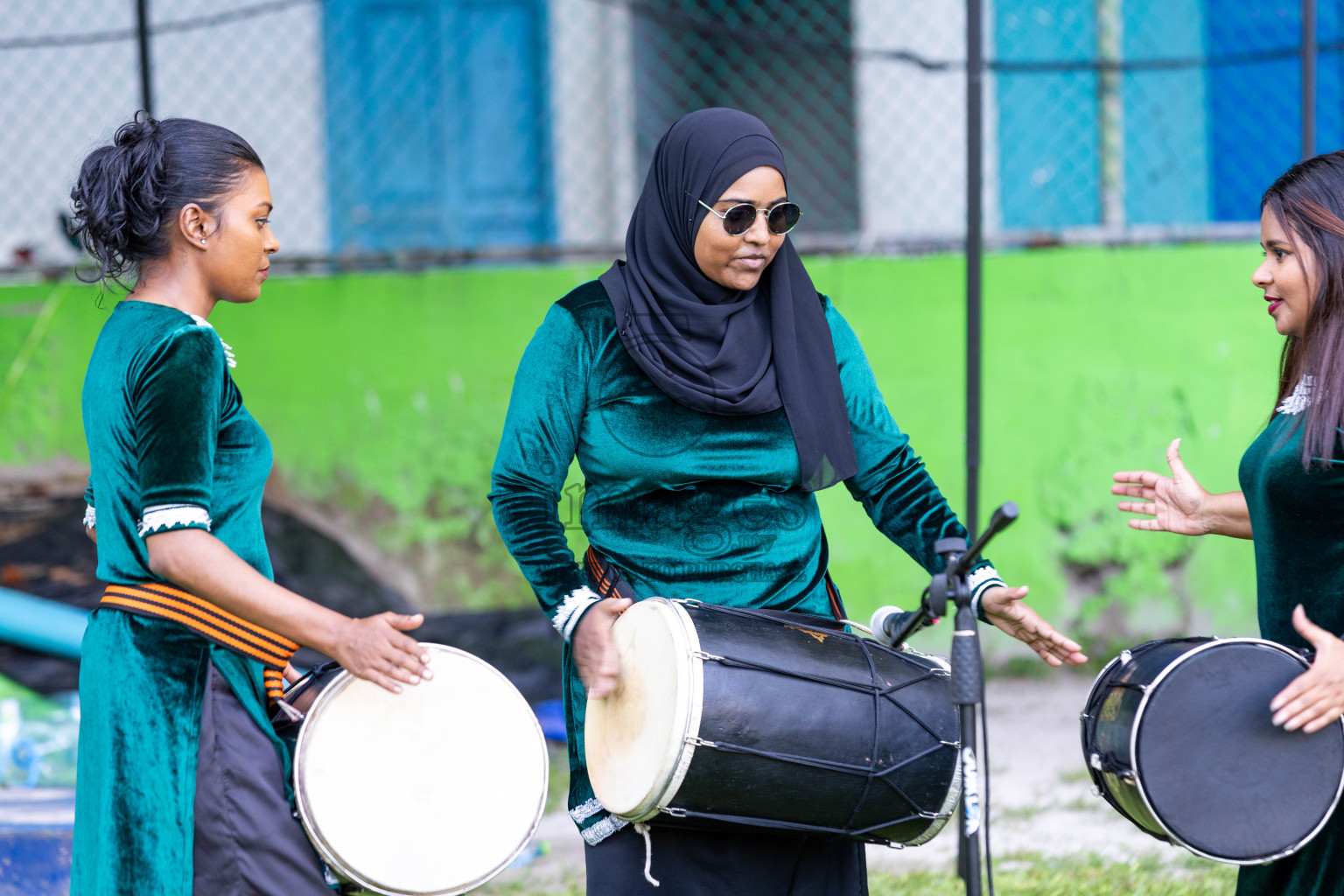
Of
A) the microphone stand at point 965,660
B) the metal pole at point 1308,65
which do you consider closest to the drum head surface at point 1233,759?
the microphone stand at point 965,660

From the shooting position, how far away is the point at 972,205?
3963 millimetres

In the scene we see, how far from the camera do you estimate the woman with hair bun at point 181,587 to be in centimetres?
203

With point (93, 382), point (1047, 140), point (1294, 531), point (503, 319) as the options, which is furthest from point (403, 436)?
point (1294, 531)

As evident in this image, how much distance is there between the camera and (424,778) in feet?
7.28

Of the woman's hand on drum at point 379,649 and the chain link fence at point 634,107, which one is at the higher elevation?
the chain link fence at point 634,107

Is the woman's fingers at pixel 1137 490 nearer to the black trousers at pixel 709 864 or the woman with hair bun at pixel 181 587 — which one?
the black trousers at pixel 709 864

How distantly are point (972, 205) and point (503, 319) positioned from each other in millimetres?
2728

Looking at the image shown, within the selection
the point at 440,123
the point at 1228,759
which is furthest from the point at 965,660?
the point at 440,123

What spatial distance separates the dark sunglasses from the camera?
2422 mm

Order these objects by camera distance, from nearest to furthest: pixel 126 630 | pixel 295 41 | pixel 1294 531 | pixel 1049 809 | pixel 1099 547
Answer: pixel 126 630 < pixel 1294 531 < pixel 1049 809 < pixel 1099 547 < pixel 295 41

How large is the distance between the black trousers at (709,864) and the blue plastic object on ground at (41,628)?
131 inches

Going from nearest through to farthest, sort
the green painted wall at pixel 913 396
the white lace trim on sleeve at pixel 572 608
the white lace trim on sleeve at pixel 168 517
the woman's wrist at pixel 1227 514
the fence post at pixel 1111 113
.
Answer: the white lace trim on sleeve at pixel 168 517 < the white lace trim on sleeve at pixel 572 608 < the woman's wrist at pixel 1227 514 < the green painted wall at pixel 913 396 < the fence post at pixel 1111 113

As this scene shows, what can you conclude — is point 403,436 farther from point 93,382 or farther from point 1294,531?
point 1294,531

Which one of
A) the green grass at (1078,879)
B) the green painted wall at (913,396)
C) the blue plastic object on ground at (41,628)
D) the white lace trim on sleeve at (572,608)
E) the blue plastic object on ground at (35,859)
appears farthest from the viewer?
the green painted wall at (913,396)
